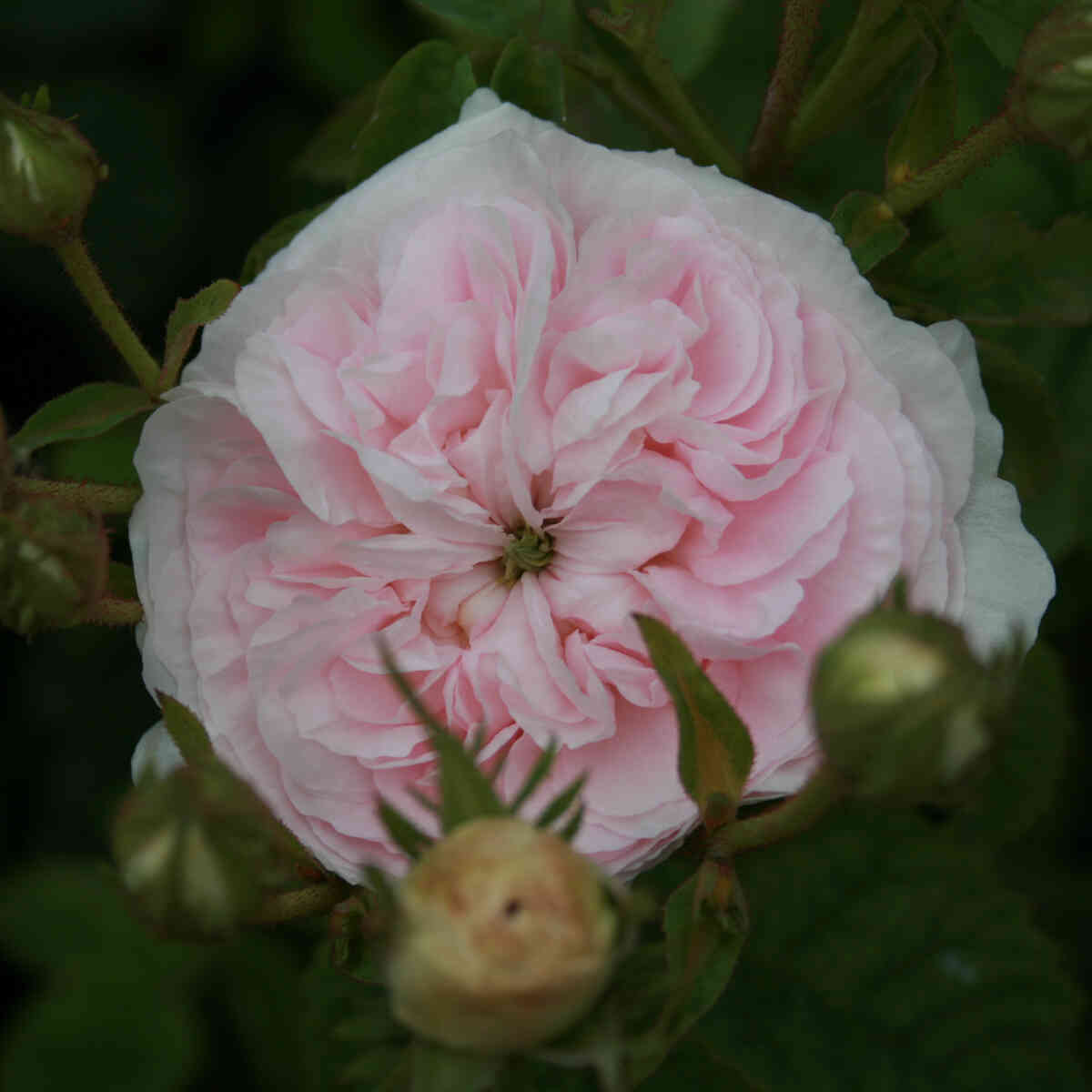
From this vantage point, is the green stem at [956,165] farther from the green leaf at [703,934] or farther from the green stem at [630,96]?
the green leaf at [703,934]

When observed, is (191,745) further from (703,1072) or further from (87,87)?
(87,87)

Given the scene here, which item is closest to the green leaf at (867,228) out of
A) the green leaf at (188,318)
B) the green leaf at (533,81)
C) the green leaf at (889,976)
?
the green leaf at (533,81)

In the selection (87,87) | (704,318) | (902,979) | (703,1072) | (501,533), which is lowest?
(902,979)

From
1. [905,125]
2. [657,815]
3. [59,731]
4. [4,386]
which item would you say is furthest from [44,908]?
[905,125]

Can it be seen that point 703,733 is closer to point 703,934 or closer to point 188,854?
point 703,934

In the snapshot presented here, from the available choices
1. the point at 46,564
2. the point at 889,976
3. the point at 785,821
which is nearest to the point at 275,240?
the point at 46,564

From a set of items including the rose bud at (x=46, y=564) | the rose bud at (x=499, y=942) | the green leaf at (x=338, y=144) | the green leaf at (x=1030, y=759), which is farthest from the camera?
the green leaf at (x=1030, y=759)
